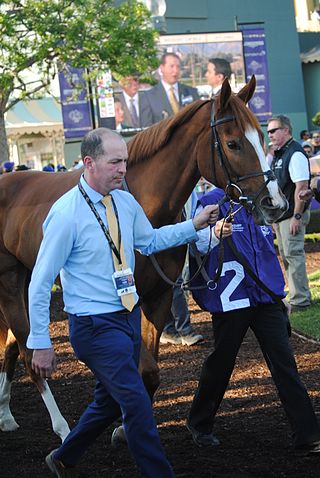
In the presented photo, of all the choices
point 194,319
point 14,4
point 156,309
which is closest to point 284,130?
point 194,319

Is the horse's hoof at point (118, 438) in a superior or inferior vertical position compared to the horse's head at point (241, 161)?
inferior

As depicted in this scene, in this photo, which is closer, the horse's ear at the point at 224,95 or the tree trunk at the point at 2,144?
the horse's ear at the point at 224,95

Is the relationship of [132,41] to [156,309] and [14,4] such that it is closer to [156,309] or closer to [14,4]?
[14,4]

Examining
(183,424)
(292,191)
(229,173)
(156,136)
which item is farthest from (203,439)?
(292,191)

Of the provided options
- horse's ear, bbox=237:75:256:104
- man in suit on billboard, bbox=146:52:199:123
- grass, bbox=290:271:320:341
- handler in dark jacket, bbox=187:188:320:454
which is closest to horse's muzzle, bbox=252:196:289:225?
handler in dark jacket, bbox=187:188:320:454

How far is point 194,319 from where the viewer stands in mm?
10711

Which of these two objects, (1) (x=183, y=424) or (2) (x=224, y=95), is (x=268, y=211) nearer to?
(2) (x=224, y=95)

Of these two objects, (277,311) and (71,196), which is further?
(277,311)

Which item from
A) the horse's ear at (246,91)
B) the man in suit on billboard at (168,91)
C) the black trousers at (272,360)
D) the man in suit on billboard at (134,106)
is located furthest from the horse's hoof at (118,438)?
the man in suit on billboard at (168,91)

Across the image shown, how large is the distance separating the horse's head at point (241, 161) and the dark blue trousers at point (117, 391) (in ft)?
3.35

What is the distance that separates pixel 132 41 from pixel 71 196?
1985 centimetres

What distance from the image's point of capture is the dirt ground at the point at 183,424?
4.85 m

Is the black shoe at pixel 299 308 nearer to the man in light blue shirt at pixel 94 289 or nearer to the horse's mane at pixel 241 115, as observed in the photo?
the horse's mane at pixel 241 115

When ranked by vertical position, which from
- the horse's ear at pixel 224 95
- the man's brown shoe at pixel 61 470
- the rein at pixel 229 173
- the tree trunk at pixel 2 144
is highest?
the tree trunk at pixel 2 144
